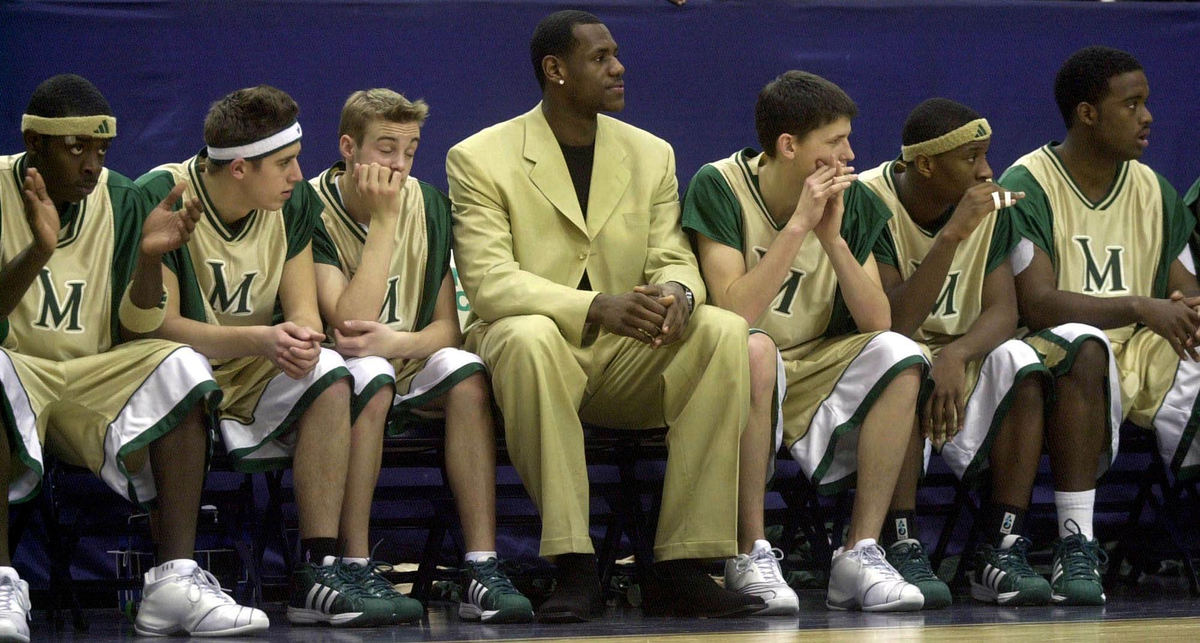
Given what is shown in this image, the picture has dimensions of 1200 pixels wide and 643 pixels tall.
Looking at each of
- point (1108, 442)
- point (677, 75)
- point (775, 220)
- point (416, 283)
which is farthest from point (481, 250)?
point (1108, 442)

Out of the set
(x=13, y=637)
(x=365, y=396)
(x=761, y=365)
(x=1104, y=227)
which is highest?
(x=1104, y=227)

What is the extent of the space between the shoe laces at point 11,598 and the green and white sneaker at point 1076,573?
8.40 feet

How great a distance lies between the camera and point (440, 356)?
13.2ft

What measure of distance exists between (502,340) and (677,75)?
1.83 meters

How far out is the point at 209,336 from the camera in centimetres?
388

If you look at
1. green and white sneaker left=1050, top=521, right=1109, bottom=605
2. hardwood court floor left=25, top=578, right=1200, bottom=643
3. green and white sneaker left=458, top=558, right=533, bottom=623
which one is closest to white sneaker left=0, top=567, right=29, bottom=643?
hardwood court floor left=25, top=578, right=1200, bottom=643

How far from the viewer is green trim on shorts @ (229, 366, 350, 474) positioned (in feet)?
12.4

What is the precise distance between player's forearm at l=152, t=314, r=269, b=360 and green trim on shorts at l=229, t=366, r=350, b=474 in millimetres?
176

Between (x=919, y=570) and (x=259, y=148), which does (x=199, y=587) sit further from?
(x=919, y=570)

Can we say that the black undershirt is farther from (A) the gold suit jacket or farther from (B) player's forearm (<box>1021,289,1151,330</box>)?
(B) player's forearm (<box>1021,289,1151,330</box>)

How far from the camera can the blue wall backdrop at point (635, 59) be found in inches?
197

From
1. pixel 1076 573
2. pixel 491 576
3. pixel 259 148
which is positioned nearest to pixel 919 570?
pixel 1076 573

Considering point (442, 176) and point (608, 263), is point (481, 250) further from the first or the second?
point (442, 176)

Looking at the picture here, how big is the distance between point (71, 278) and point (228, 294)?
1.34 ft
